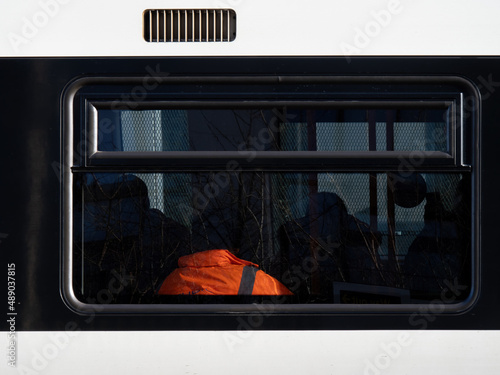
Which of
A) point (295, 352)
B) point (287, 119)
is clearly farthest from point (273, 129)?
point (295, 352)

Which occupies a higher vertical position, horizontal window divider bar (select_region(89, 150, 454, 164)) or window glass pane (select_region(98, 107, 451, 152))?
window glass pane (select_region(98, 107, 451, 152))

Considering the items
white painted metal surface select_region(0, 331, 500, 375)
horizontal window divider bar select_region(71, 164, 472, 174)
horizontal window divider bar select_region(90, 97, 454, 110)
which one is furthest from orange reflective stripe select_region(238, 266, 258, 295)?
horizontal window divider bar select_region(90, 97, 454, 110)

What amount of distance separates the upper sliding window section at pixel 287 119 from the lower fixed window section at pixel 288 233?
0.10 m

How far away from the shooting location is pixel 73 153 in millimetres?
2580

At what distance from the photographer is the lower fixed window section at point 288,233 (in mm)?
2596

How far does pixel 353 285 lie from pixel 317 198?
41 cm

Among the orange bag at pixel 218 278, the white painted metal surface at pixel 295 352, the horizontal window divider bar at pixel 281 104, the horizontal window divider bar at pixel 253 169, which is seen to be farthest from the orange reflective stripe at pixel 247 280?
the horizontal window divider bar at pixel 281 104

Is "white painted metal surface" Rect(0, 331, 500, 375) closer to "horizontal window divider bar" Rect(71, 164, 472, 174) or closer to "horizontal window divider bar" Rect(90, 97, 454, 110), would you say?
"horizontal window divider bar" Rect(71, 164, 472, 174)

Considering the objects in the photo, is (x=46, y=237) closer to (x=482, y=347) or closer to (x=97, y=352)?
(x=97, y=352)

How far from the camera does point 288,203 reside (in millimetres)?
2600

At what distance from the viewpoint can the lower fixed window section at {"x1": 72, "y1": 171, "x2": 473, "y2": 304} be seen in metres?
2.60
